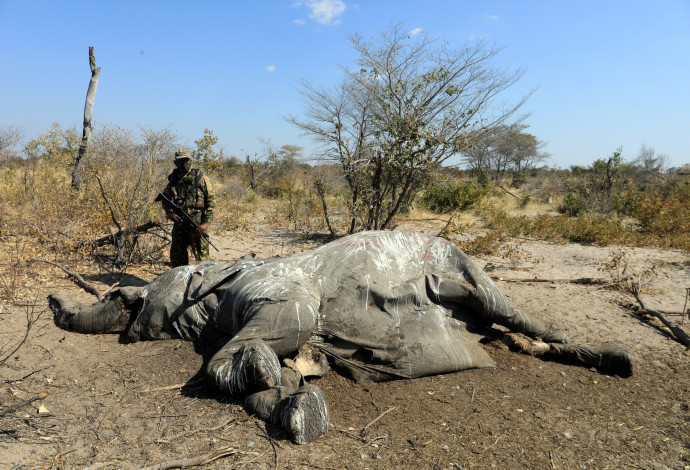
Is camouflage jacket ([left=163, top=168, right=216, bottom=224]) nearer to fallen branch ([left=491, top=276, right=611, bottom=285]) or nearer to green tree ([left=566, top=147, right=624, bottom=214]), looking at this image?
fallen branch ([left=491, top=276, right=611, bottom=285])

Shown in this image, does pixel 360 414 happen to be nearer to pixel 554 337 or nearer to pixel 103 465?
pixel 103 465

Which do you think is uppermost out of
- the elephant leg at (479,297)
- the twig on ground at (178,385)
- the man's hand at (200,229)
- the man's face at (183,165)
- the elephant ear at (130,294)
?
the man's face at (183,165)

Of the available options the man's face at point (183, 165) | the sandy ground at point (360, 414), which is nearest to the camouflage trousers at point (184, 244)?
the man's face at point (183, 165)

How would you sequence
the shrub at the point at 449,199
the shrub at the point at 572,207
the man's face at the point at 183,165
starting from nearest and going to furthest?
1. the man's face at the point at 183,165
2. the shrub at the point at 449,199
3. the shrub at the point at 572,207

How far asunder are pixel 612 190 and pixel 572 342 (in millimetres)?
13283

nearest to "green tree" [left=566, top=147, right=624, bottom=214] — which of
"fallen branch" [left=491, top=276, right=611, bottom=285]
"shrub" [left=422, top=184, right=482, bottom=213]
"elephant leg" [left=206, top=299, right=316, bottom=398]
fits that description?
"shrub" [left=422, top=184, right=482, bottom=213]

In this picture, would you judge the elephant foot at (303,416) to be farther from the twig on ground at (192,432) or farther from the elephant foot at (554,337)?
the elephant foot at (554,337)

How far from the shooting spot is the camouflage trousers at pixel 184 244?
538 centimetres

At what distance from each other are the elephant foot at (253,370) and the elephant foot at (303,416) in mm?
225

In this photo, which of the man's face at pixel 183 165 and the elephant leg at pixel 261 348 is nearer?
the elephant leg at pixel 261 348

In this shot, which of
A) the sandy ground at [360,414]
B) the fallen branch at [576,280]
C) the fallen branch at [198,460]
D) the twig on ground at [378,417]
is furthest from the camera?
the fallen branch at [576,280]

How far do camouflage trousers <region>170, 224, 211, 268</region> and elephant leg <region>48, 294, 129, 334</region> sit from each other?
145 centimetres

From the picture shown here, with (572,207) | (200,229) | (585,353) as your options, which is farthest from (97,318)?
(572,207)

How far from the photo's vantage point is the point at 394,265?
148 inches
